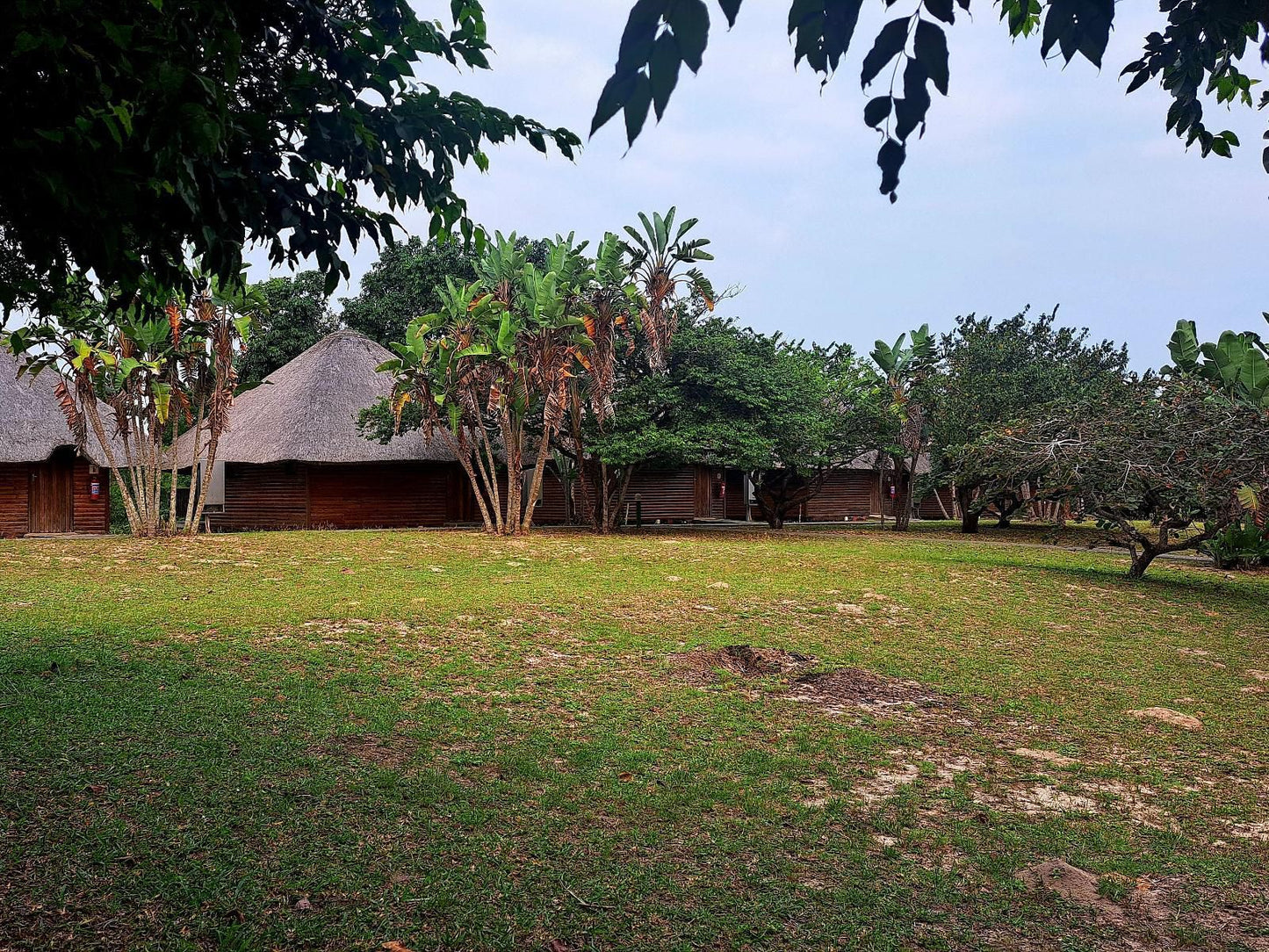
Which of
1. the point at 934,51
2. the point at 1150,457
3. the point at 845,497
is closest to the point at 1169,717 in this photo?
the point at 934,51

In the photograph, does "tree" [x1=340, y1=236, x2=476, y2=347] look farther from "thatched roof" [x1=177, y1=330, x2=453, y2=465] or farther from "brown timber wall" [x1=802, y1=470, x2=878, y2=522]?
"brown timber wall" [x1=802, y1=470, x2=878, y2=522]

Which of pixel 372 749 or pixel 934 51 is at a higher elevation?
pixel 934 51

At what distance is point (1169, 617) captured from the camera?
12.0 m

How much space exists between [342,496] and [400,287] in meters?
12.4

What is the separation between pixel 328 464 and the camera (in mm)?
25156

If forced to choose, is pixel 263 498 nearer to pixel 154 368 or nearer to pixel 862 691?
pixel 154 368

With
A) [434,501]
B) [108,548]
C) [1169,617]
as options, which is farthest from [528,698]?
[434,501]

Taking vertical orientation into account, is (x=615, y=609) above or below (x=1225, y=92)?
below

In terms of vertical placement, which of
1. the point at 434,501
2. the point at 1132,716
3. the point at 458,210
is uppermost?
the point at 458,210

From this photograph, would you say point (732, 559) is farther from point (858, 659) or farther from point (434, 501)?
point (434, 501)

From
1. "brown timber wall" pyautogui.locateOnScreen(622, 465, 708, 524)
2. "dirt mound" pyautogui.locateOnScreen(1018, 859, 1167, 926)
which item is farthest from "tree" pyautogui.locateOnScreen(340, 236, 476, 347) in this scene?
"dirt mound" pyautogui.locateOnScreen(1018, 859, 1167, 926)

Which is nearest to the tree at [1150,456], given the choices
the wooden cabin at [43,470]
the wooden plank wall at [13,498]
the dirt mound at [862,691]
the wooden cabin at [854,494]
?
the dirt mound at [862,691]

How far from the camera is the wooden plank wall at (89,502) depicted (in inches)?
969

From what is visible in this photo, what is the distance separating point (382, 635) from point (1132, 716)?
694 cm
